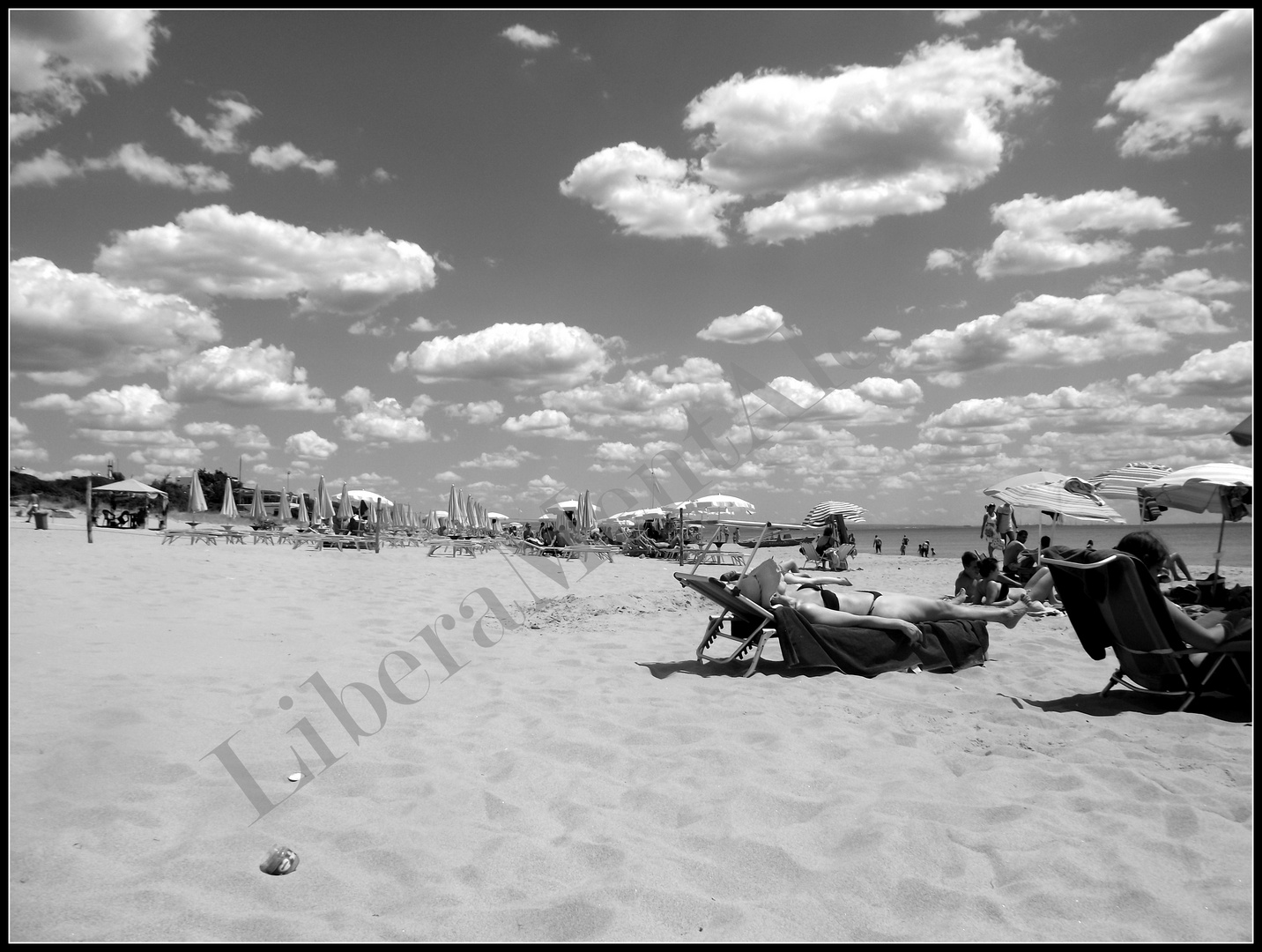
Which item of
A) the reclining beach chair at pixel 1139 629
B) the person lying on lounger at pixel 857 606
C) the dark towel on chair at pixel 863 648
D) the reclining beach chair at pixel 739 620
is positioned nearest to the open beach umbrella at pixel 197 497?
the reclining beach chair at pixel 739 620

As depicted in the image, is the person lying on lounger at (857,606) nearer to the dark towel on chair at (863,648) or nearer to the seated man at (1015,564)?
the dark towel on chair at (863,648)

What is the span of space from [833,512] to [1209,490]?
9918 mm

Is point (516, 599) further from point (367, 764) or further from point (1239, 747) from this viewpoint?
point (1239, 747)

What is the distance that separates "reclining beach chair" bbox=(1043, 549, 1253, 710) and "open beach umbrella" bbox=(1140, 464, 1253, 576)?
4485 millimetres

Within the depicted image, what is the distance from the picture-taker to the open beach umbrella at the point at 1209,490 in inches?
283

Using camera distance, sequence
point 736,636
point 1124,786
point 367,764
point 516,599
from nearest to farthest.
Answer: point 1124,786 → point 367,764 → point 736,636 → point 516,599

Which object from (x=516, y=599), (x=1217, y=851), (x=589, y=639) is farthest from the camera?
(x=516, y=599)

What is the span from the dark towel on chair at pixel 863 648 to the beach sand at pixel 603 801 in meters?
0.14

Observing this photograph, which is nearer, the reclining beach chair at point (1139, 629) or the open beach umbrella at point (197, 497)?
the reclining beach chair at point (1139, 629)

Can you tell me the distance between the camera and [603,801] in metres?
2.60

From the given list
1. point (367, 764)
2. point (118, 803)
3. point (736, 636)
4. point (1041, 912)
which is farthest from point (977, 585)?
point (118, 803)

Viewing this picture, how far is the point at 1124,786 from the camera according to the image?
8.79 ft

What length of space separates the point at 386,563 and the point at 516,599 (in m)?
6.55

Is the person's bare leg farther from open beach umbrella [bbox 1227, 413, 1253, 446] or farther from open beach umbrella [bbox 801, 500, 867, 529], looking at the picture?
open beach umbrella [bbox 801, 500, 867, 529]
